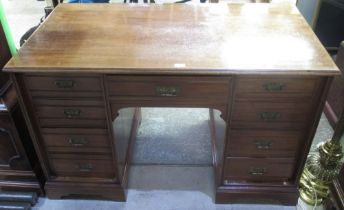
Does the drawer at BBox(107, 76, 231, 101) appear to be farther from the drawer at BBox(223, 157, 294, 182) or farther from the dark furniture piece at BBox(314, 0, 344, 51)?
the dark furniture piece at BBox(314, 0, 344, 51)

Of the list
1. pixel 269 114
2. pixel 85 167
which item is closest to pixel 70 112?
pixel 85 167

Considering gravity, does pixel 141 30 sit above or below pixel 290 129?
above

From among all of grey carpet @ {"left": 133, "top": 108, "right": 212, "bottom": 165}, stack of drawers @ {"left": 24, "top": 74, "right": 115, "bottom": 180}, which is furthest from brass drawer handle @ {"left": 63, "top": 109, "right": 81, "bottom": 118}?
grey carpet @ {"left": 133, "top": 108, "right": 212, "bottom": 165}

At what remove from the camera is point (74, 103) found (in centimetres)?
126

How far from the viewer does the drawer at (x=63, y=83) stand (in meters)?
1.18

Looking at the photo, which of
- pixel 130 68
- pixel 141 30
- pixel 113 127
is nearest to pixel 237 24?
pixel 141 30

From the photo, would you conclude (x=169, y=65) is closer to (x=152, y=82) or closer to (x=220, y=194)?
(x=152, y=82)

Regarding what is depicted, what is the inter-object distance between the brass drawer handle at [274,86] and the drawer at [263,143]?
21 centimetres

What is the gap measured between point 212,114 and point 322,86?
2.56 ft

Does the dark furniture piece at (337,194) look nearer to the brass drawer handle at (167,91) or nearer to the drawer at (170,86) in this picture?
the drawer at (170,86)

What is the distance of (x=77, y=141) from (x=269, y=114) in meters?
0.81

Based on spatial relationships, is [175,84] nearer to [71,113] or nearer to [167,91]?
[167,91]

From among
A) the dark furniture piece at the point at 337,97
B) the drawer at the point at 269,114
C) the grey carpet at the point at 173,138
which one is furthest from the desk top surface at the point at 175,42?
the grey carpet at the point at 173,138

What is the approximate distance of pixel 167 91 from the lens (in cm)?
120
